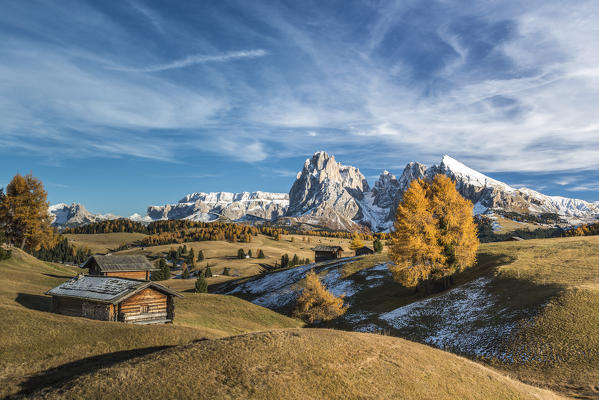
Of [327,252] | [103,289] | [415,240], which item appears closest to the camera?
[103,289]

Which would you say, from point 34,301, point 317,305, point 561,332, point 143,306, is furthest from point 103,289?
point 561,332

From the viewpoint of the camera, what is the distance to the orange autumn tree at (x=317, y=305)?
5346cm

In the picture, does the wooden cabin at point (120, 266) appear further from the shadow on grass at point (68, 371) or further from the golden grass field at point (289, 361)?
the shadow on grass at point (68, 371)

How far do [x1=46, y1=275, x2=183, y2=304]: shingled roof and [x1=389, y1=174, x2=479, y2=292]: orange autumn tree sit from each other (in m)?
29.1

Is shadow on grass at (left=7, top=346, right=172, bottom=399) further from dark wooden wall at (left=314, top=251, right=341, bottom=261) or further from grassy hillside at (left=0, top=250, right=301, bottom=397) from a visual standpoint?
dark wooden wall at (left=314, top=251, right=341, bottom=261)

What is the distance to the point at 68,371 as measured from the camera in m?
19.2

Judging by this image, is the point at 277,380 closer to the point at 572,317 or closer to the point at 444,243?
the point at 572,317

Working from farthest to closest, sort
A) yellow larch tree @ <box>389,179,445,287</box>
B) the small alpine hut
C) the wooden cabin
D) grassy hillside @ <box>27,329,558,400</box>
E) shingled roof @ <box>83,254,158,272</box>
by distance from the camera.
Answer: the small alpine hut < shingled roof @ <box>83,254,158,272</box> < the wooden cabin < yellow larch tree @ <box>389,179,445,287</box> < grassy hillside @ <box>27,329,558,400</box>

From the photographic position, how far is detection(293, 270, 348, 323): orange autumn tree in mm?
53463

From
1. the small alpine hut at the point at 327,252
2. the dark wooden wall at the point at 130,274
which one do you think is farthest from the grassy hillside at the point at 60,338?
the small alpine hut at the point at 327,252

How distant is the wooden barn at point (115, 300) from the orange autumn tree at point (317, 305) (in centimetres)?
2376

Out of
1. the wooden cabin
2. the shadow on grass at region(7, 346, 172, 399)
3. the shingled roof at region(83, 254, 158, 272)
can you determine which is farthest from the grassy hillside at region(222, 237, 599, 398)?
the shingled roof at region(83, 254, 158, 272)

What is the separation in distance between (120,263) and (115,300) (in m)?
33.2

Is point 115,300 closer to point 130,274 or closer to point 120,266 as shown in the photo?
point 120,266
